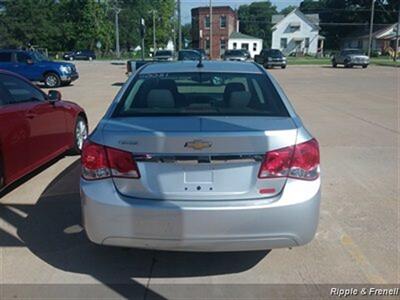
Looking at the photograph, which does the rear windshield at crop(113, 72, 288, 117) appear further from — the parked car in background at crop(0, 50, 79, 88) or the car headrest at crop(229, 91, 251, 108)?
the parked car in background at crop(0, 50, 79, 88)

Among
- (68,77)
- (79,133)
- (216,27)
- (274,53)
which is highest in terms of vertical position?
(216,27)

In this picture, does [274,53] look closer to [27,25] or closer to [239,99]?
[239,99]

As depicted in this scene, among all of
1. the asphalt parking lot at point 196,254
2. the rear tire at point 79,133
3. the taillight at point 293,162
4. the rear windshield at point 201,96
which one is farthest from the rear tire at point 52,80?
the taillight at point 293,162

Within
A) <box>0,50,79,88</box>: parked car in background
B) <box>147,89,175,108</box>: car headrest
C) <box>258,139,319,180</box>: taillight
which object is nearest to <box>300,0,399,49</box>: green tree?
<box>0,50,79,88</box>: parked car in background

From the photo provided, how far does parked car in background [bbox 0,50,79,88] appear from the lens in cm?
2025

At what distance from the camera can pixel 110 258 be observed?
12.5ft

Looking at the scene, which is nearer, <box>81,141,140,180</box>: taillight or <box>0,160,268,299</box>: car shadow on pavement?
<box>81,141,140,180</box>: taillight

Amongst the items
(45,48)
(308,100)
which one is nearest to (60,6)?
(45,48)

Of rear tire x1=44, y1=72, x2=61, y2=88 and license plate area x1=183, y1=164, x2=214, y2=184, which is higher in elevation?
license plate area x1=183, y1=164, x2=214, y2=184

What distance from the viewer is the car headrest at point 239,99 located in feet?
12.7

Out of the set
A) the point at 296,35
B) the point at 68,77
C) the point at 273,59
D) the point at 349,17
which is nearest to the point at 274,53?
the point at 273,59

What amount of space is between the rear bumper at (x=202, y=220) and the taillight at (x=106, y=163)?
0.08 metres

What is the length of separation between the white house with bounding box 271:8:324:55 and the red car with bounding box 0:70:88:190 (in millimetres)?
76284

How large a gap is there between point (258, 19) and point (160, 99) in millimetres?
128617
